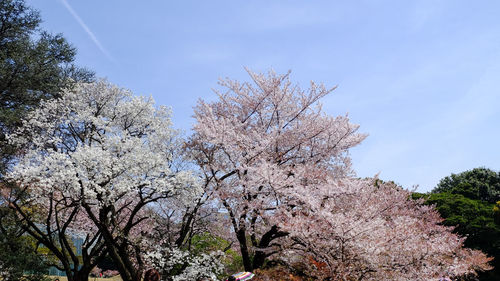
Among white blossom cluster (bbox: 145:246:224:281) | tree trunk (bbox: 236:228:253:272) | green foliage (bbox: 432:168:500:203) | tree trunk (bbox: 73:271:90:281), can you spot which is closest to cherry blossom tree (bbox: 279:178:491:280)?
tree trunk (bbox: 236:228:253:272)

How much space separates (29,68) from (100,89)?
398 centimetres

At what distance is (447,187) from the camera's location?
136 ft

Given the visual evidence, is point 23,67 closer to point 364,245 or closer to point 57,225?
point 57,225

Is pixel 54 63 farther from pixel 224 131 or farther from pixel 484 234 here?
pixel 484 234

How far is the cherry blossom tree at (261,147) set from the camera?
1120 centimetres

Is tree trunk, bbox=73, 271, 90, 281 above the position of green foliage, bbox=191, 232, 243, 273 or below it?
below

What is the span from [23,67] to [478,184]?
39.8 metres

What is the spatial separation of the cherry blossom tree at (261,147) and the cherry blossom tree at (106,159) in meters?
1.26

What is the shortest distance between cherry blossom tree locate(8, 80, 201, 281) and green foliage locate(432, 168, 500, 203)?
31325mm

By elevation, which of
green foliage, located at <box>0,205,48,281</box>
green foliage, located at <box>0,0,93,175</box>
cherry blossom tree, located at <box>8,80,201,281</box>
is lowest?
green foliage, located at <box>0,205,48,281</box>

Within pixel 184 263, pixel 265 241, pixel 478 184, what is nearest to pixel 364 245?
pixel 265 241

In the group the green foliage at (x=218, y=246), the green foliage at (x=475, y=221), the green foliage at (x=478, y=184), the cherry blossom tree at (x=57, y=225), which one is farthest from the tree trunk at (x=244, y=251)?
the green foliage at (x=478, y=184)

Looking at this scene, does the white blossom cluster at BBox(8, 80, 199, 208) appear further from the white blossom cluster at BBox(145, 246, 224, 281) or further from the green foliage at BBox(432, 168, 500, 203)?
the green foliage at BBox(432, 168, 500, 203)

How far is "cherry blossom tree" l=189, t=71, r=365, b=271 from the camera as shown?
1120 cm
